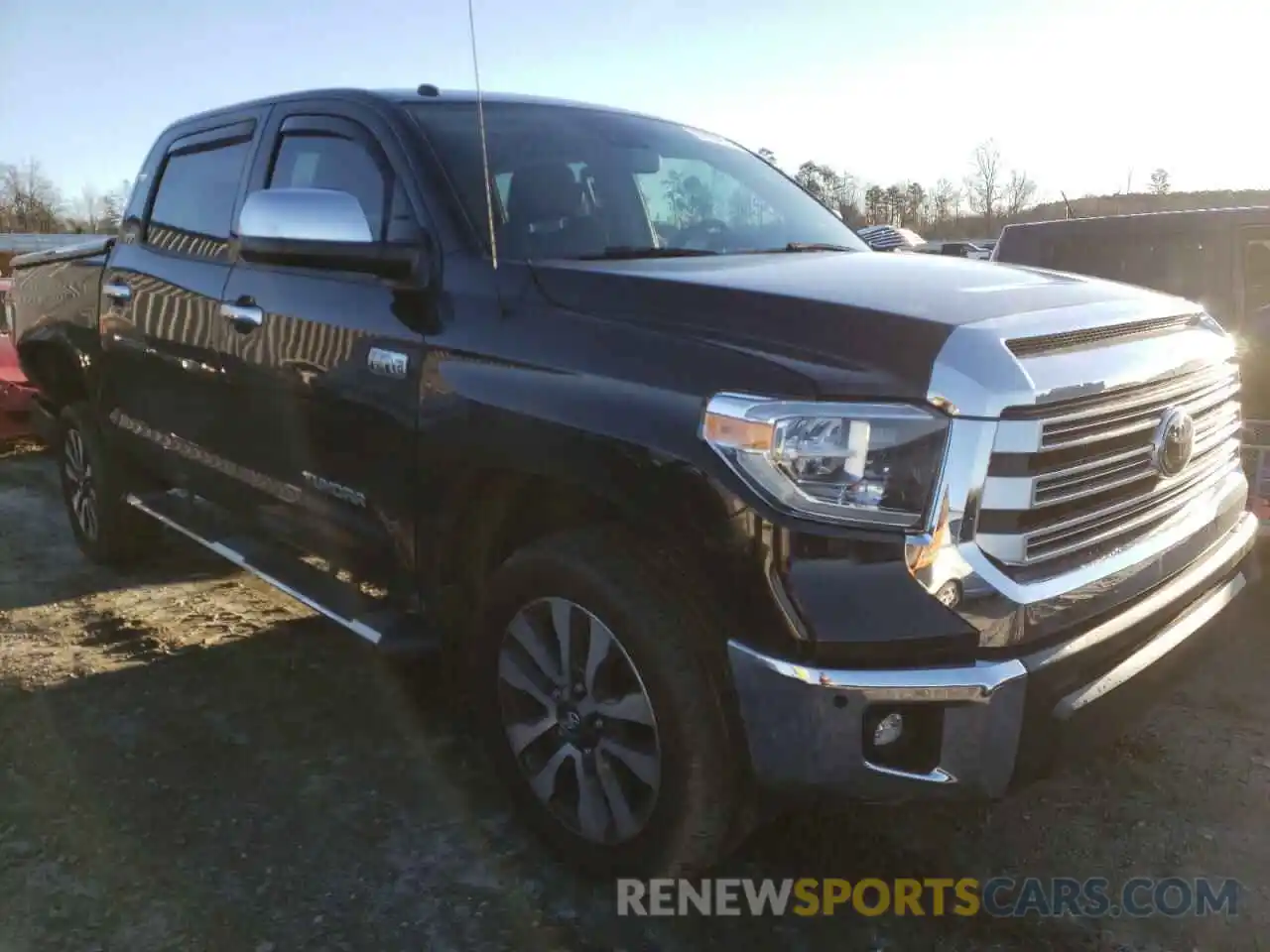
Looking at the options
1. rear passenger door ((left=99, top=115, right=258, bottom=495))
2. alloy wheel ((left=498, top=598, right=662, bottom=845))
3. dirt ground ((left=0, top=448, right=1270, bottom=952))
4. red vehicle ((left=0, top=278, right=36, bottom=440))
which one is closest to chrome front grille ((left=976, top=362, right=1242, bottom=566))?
dirt ground ((left=0, top=448, right=1270, bottom=952))

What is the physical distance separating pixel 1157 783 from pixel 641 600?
187 centimetres

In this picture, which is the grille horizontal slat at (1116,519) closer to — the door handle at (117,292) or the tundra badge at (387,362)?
the tundra badge at (387,362)

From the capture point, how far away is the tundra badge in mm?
2855

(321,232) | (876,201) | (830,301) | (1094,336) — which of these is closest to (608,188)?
(321,232)

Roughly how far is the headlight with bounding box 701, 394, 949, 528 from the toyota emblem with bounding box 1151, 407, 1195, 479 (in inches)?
29.8

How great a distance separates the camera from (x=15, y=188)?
197 ft

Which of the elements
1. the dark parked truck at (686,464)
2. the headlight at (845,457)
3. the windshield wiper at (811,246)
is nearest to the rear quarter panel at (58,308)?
the dark parked truck at (686,464)

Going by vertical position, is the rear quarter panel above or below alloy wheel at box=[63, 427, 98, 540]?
above

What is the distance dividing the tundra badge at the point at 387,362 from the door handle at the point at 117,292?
203 centimetres

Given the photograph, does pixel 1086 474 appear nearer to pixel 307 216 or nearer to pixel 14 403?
pixel 307 216

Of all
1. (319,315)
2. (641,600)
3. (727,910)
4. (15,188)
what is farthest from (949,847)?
(15,188)

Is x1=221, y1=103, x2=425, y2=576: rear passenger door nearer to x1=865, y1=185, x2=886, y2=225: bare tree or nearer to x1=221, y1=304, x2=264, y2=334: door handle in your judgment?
x1=221, y1=304, x2=264, y2=334: door handle

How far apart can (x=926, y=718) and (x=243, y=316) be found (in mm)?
2533

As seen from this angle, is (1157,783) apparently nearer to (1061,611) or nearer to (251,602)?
(1061,611)
